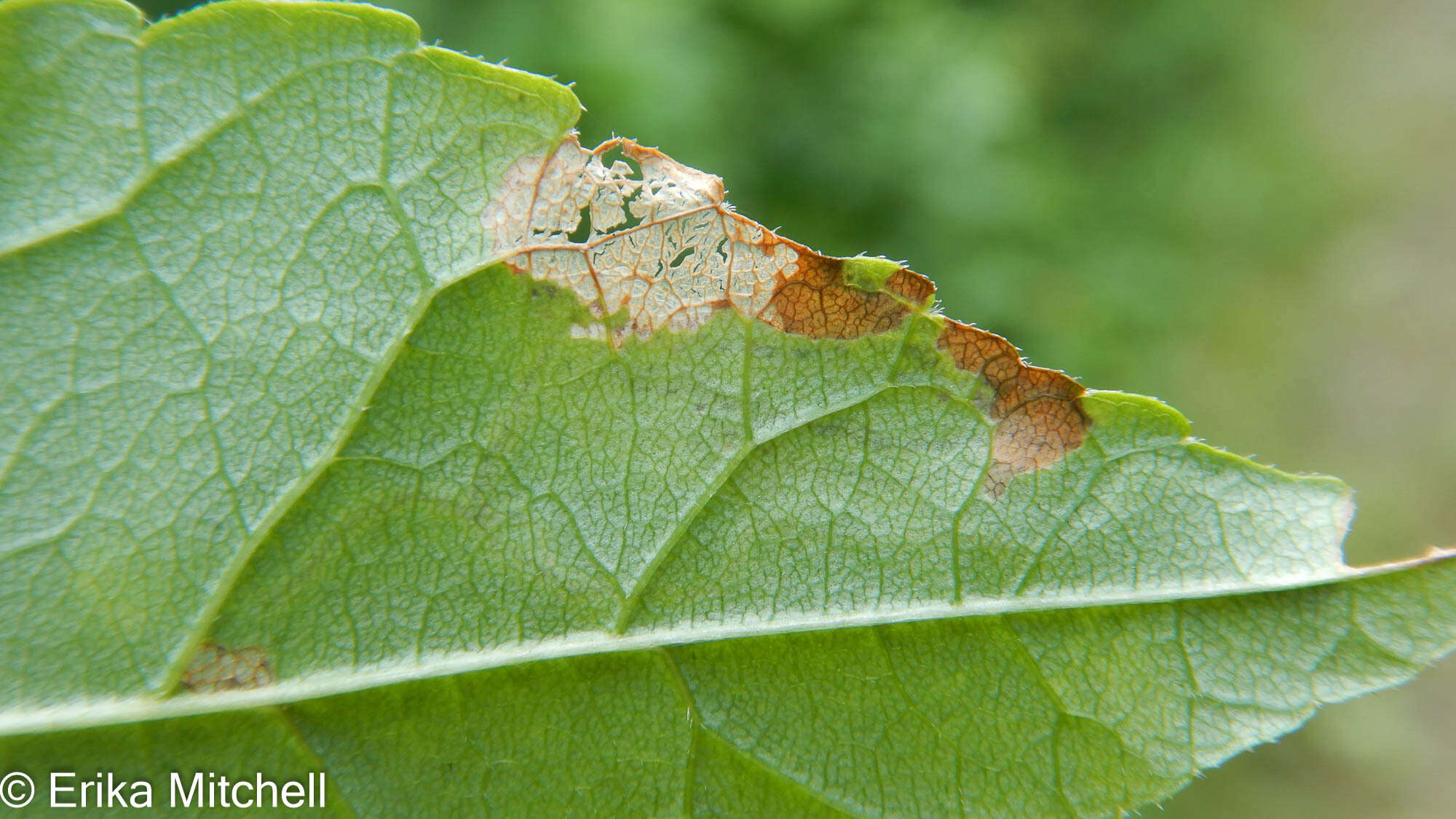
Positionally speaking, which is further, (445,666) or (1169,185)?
(1169,185)

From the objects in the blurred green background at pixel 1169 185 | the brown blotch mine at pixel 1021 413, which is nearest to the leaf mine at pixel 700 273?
the brown blotch mine at pixel 1021 413

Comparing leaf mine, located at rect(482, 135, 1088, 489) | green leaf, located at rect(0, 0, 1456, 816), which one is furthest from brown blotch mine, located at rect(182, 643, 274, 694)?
leaf mine, located at rect(482, 135, 1088, 489)

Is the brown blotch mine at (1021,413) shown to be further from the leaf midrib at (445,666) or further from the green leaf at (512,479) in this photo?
the leaf midrib at (445,666)

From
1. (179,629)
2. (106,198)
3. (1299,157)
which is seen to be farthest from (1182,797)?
(106,198)

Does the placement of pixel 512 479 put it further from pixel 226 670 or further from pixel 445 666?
pixel 226 670

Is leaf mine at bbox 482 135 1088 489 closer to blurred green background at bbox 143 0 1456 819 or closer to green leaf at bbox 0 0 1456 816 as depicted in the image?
green leaf at bbox 0 0 1456 816

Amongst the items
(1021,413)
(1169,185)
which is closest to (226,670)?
(1021,413)

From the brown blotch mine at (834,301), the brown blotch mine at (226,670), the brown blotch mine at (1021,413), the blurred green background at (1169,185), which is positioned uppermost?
the blurred green background at (1169,185)
